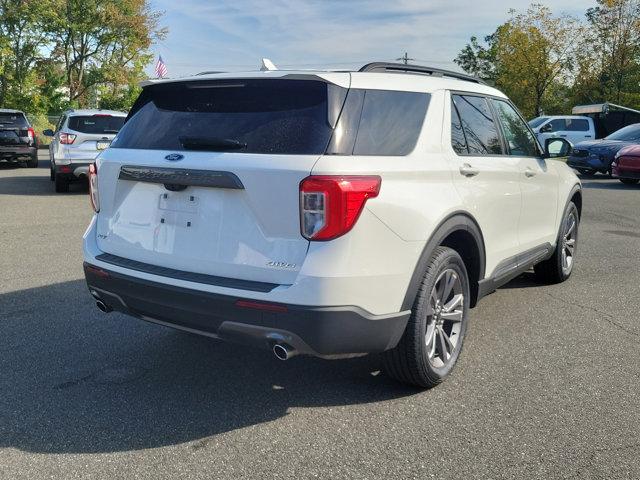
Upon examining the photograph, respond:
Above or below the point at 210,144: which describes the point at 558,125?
below

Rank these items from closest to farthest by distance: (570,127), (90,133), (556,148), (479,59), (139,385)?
(139,385), (556,148), (90,133), (570,127), (479,59)

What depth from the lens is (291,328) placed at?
2.97 meters

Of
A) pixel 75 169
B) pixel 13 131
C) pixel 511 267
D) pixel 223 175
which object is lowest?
pixel 75 169

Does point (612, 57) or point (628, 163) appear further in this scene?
point (612, 57)

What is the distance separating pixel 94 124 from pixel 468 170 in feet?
34.7

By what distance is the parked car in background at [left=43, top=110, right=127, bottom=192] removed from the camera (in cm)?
1252

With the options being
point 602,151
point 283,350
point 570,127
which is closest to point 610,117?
point 570,127

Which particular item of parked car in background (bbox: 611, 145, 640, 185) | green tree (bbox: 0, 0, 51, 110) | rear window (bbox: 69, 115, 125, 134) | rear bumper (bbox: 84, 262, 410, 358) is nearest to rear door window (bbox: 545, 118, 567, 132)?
parked car in background (bbox: 611, 145, 640, 185)

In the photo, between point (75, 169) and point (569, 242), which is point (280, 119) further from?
point (75, 169)

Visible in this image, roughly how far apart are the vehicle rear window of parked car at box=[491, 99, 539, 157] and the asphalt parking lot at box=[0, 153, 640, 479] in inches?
51.1

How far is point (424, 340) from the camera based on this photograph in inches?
137

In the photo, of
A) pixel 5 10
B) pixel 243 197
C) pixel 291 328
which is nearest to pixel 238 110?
pixel 243 197

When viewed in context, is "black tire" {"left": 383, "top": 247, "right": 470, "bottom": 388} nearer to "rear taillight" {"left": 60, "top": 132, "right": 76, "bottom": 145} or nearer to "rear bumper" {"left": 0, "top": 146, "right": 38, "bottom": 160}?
"rear taillight" {"left": 60, "top": 132, "right": 76, "bottom": 145}

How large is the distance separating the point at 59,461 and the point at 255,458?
2.87ft
